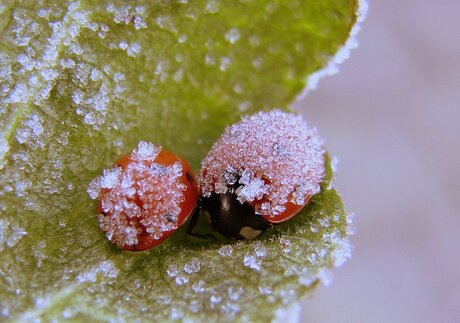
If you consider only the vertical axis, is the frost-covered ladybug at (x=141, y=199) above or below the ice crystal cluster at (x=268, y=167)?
below

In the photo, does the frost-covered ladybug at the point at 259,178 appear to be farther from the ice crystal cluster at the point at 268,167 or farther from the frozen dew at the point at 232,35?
the frozen dew at the point at 232,35

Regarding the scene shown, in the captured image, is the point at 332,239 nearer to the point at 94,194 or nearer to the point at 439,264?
the point at 94,194

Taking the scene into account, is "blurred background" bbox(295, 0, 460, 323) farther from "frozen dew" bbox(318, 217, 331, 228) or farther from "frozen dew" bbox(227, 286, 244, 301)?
"frozen dew" bbox(227, 286, 244, 301)

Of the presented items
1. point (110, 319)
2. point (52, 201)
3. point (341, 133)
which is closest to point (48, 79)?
point (52, 201)

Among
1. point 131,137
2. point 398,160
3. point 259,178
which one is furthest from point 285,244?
point 398,160

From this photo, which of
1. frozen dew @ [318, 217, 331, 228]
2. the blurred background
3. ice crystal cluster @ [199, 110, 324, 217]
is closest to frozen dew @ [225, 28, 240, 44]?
ice crystal cluster @ [199, 110, 324, 217]

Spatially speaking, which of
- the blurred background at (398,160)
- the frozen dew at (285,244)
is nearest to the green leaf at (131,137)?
the frozen dew at (285,244)

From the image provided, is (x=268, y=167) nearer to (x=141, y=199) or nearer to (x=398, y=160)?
(x=141, y=199)

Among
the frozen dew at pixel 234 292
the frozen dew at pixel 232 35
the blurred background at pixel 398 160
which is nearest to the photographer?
the frozen dew at pixel 234 292
